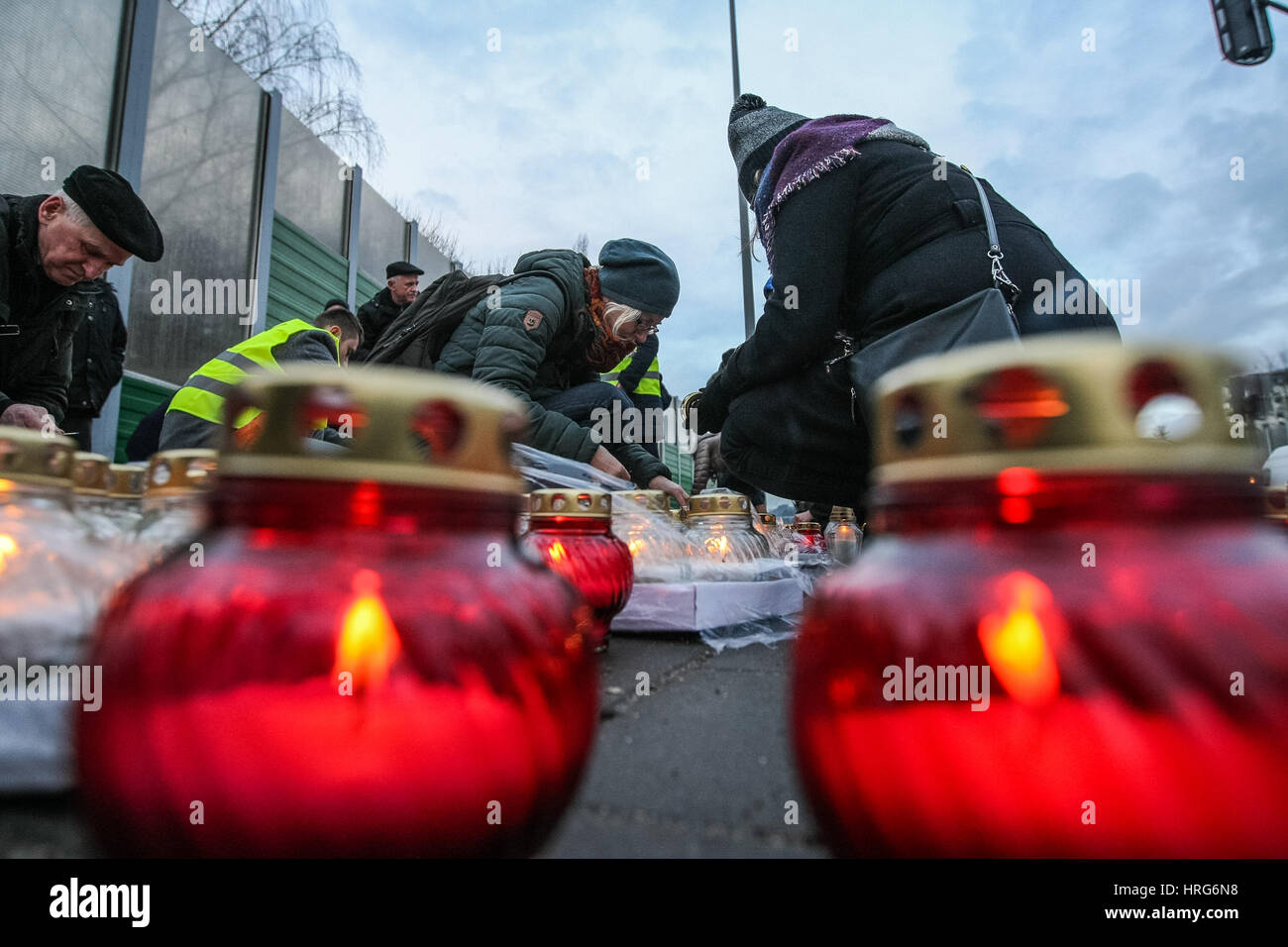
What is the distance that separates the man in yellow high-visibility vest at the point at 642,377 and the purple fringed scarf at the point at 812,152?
2284 mm

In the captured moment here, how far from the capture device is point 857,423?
2.36 m

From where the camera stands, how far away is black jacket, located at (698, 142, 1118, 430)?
205 cm

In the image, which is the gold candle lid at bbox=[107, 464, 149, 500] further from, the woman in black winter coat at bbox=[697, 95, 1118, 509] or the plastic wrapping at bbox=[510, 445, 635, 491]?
the woman in black winter coat at bbox=[697, 95, 1118, 509]

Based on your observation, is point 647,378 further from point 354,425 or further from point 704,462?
point 354,425

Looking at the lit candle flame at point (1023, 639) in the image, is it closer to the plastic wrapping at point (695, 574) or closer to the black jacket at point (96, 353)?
the plastic wrapping at point (695, 574)

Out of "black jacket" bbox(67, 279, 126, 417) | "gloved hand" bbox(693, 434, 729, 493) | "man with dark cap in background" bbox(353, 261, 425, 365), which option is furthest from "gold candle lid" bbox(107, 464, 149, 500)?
"gloved hand" bbox(693, 434, 729, 493)

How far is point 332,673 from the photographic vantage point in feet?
1.08

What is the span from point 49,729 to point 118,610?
35cm

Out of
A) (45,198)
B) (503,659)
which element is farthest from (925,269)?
(45,198)

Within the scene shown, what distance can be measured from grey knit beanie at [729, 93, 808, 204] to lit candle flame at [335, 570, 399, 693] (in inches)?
101

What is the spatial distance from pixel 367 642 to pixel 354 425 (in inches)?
4.5

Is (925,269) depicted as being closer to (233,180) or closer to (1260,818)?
(1260,818)

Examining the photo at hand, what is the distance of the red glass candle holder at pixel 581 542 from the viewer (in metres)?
1.20

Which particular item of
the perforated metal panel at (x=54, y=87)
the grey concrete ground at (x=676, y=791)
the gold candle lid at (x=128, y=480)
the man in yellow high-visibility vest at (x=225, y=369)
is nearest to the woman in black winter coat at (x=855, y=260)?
the grey concrete ground at (x=676, y=791)
